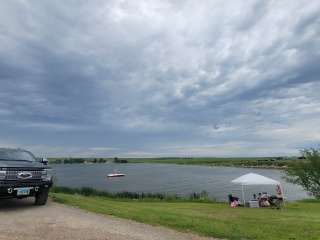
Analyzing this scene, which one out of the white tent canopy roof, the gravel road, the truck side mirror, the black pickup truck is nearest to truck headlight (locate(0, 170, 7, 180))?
the black pickup truck

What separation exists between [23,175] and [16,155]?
45.0 inches

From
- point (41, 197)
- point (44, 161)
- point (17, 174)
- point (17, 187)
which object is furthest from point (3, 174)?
point (44, 161)

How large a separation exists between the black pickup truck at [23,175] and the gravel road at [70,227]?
581 millimetres

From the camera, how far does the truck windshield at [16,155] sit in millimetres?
10456

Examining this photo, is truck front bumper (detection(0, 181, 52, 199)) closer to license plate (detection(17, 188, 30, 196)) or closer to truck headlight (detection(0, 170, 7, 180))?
license plate (detection(17, 188, 30, 196))

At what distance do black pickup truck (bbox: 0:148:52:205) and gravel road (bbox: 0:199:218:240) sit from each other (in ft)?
1.91

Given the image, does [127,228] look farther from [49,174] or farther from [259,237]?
[49,174]

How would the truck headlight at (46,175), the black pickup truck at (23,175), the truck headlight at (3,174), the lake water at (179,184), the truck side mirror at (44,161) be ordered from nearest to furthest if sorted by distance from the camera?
the truck headlight at (3,174) < the black pickup truck at (23,175) < the truck headlight at (46,175) < the truck side mirror at (44,161) < the lake water at (179,184)

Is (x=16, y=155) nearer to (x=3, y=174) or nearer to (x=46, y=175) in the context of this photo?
(x=46, y=175)

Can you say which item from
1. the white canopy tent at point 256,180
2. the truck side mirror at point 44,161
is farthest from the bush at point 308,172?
the truck side mirror at point 44,161

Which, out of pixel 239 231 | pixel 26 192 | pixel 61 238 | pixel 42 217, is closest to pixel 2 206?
pixel 26 192

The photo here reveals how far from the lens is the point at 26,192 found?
33.1 ft

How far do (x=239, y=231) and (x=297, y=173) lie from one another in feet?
106

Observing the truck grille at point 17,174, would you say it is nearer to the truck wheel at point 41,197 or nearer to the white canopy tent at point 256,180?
the truck wheel at point 41,197
